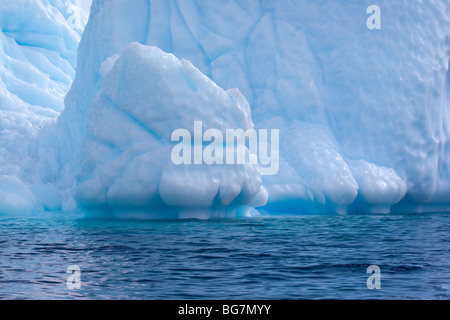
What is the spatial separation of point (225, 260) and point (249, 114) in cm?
581

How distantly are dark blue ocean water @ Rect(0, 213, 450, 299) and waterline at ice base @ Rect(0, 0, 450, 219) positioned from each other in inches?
61.6

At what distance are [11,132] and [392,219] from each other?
418 inches

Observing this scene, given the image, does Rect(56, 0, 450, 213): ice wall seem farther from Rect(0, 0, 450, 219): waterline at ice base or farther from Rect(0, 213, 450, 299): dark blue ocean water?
Rect(0, 213, 450, 299): dark blue ocean water

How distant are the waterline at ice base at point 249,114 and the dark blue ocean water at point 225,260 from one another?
1563 mm

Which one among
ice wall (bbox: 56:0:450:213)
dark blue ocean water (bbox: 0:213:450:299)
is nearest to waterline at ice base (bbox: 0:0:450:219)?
ice wall (bbox: 56:0:450:213)

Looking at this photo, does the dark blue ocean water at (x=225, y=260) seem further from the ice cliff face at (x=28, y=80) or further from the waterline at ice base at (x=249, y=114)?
the ice cliff face at (x=28, y=80)

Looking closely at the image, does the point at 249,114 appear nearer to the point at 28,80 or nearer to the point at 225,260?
the point at 225,260

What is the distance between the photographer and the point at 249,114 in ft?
37.9

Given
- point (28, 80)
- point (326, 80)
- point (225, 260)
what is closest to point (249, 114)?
point (326, 80)

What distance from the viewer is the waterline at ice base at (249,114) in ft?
35.2

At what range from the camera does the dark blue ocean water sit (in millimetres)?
4551

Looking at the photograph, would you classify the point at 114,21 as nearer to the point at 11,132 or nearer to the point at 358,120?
the point at 11,132

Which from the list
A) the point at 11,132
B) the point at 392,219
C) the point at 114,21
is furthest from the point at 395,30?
the point at 11,132

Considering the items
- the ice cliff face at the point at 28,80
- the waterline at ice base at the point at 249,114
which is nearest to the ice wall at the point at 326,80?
the waterline at ice base at the point at 249,114
